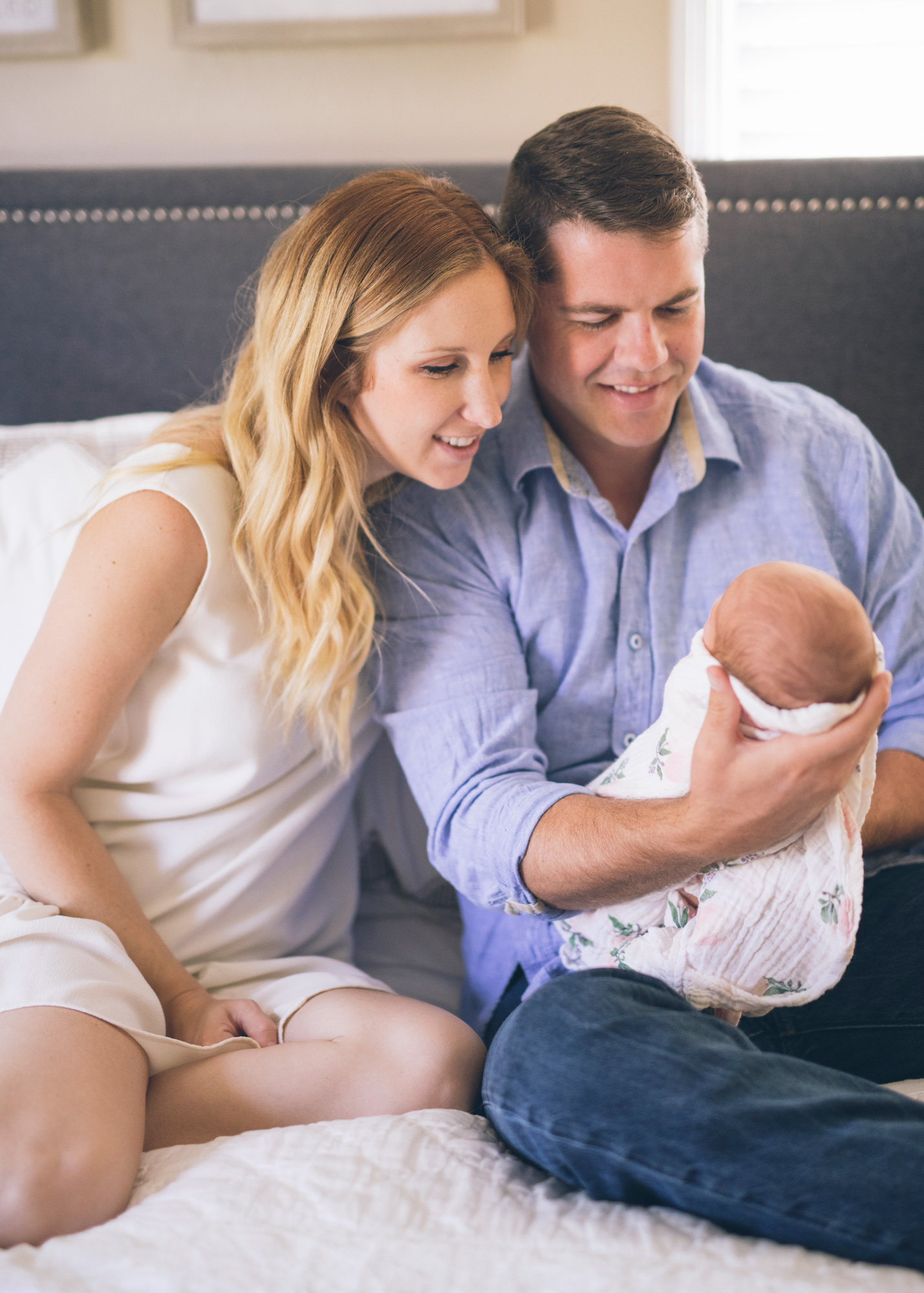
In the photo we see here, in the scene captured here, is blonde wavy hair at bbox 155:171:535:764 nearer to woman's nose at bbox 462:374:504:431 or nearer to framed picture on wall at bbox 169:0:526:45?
woman's nose at bbox 462:374:504:431

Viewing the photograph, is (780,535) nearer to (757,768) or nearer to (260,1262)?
(757,768)

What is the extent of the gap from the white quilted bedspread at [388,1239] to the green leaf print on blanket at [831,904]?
0.94 feet

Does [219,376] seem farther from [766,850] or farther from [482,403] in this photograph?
[766,850]

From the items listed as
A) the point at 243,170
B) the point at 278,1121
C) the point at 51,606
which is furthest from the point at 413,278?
the point at 278,1121

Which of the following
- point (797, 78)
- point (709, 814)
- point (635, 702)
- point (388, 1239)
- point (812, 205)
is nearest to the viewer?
point (388, 1239)

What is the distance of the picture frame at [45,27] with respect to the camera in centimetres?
174

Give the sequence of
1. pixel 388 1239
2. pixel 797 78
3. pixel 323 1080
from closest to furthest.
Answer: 1. pixel 388 1239
2. pixel 323 1080
3. pixel 797 78

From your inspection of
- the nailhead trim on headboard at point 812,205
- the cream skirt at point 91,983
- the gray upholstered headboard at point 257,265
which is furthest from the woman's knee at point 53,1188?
the nailhead trim on headboard at point 812,205

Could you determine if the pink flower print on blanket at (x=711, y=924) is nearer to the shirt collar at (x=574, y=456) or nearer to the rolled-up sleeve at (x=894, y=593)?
the rolled-up sleeve at (x=894, y=593)

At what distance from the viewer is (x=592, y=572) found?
130 centimetres

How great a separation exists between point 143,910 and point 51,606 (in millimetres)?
401

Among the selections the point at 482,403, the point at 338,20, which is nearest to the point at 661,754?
the point at 482,403

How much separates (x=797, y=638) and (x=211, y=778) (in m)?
0.73

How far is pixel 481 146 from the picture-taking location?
1.80 metres
